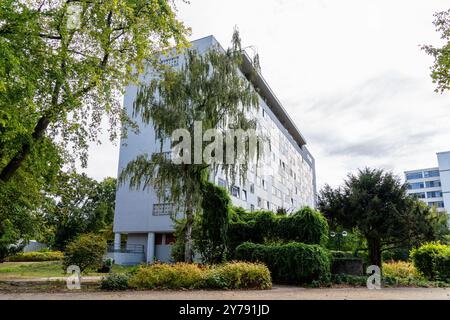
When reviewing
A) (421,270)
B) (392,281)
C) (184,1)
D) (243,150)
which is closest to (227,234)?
(243,150)

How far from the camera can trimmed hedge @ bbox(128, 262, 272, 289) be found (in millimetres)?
11562

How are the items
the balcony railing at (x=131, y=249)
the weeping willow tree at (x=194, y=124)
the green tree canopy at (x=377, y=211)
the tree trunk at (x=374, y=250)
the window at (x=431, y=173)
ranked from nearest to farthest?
the weeping willow tree at (x=194, y=124), the green tree canopy at (x=377, y=211), the tree trunk at (x=374, y=250), the balcony railing at (x=131, y=249), the window at (x=431, y=173)

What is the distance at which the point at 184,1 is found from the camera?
12609 millimetres

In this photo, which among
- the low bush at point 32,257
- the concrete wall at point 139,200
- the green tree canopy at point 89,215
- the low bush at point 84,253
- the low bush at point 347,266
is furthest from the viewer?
the green tree canopy at point 89,215

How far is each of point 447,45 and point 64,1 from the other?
41.5ft

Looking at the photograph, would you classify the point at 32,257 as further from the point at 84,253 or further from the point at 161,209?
the point at 84,253

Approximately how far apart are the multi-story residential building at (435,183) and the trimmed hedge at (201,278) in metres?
88.8

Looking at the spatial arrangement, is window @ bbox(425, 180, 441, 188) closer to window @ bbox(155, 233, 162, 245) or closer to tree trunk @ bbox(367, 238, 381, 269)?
tree trunk @ bbox(367, 238, 381, 269)

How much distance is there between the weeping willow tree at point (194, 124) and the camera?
54.0ft

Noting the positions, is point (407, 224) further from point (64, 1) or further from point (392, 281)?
point (64, 1)

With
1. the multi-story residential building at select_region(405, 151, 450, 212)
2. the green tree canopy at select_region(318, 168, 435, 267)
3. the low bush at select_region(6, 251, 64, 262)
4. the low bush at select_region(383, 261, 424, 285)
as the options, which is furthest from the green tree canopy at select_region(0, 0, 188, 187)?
the multi-story residential building at select_region(405, 151, 450, 212)

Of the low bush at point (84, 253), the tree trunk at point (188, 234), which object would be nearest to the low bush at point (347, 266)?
the tree trunk at point (188, 234)

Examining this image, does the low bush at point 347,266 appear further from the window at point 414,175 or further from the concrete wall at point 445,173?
the window at point 414,175

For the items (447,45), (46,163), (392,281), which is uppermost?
(447,45)
